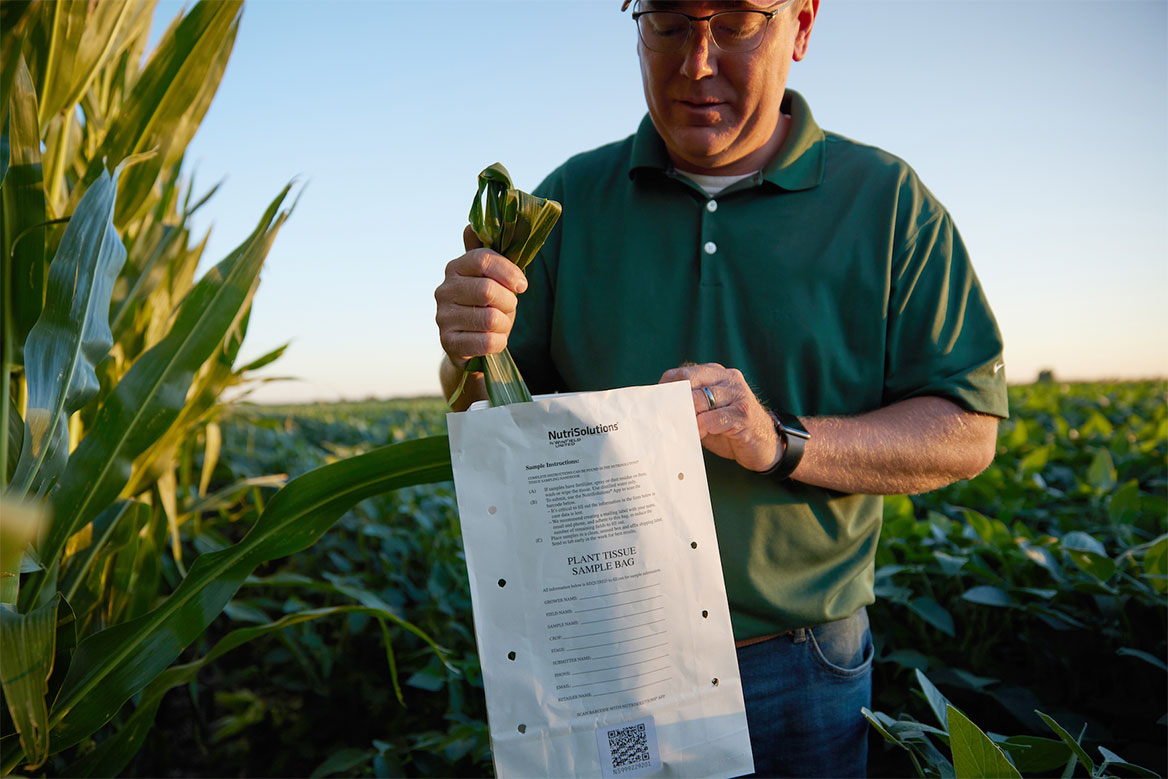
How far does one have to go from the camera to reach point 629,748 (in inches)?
36.2

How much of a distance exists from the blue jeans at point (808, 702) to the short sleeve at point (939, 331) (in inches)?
19.6

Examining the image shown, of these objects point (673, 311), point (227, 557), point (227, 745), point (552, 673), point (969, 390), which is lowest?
point (227, 745)

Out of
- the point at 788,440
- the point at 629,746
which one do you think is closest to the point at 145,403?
the point at 629,746

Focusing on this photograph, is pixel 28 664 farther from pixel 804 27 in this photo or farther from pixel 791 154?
pixel 804 27

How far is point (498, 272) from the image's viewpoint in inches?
39.7

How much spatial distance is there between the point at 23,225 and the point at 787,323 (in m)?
1.33

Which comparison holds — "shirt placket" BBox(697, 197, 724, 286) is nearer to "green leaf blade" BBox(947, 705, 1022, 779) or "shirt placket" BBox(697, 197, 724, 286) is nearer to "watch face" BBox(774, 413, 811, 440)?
"watch face" BBox(774, 413, 811, 440)

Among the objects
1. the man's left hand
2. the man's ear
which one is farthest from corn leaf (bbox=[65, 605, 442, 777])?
the man's ear

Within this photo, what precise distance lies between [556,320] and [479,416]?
0.72m

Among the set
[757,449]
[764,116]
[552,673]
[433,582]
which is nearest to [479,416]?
[552,673]

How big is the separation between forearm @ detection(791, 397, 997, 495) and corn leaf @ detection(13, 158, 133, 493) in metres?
1.10

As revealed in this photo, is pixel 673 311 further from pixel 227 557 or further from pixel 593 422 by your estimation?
pixel 227 557

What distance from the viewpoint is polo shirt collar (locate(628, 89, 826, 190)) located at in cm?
155

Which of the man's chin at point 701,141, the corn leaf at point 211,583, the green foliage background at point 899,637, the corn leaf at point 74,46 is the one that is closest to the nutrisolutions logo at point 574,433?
the corn leaf at point 211,583
